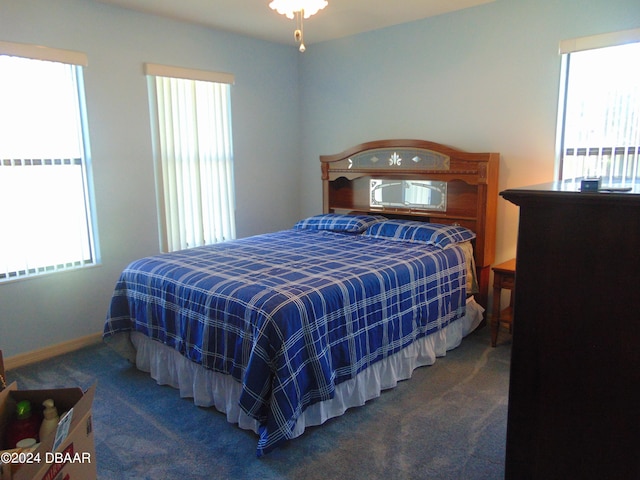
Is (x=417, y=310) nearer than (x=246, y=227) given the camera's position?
Yes

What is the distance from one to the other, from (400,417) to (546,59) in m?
2.76

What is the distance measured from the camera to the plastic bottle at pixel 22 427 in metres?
1.40

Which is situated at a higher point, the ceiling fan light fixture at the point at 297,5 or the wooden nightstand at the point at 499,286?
the ceiling fan light fixture at the point at 297,5

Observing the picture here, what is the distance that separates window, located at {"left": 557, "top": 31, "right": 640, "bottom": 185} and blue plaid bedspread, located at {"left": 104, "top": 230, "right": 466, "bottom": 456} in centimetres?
112

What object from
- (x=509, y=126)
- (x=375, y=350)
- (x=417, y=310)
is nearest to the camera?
(x=375, y=350)

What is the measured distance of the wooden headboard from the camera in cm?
359

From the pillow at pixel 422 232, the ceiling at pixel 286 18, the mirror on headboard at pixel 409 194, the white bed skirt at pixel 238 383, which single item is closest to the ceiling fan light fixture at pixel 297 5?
the ceiling at pixel 286 18

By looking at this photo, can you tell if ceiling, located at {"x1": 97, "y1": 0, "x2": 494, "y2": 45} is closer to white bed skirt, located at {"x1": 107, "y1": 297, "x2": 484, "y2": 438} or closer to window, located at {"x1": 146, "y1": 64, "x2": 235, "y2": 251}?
window, located at {"x1": 146, "y1": 64, "x2": 235, "y2": 251}

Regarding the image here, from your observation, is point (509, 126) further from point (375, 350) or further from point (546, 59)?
point (375, 350)

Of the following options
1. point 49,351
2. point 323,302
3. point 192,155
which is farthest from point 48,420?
point 192,155

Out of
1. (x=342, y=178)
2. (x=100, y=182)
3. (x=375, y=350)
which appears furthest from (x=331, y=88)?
(x=375, y=350)

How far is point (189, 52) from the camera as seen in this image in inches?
159

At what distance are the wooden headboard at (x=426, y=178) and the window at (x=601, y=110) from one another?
0.55m

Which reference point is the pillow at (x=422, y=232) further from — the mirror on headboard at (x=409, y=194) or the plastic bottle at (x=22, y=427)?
the plastic bottle at (x=22, y=427)
